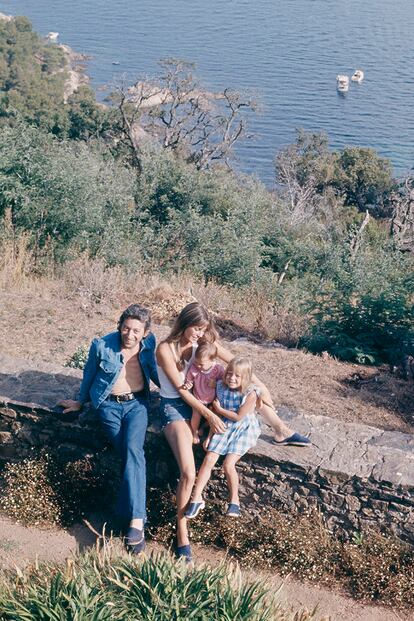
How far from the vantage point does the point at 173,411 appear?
5.62 m

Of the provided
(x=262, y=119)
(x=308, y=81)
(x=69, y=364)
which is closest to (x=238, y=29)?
(x=308, y=81)

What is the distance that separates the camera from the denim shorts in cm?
560

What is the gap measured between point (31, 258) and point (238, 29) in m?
81.9

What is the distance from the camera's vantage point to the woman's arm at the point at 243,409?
17.9 feet

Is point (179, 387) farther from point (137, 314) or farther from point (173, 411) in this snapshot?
point (137, 314)

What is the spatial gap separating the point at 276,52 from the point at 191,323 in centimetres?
8088

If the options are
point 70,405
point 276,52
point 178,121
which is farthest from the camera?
point 276,52

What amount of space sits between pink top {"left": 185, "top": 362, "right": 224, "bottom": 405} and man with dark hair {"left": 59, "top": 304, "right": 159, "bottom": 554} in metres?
0.37

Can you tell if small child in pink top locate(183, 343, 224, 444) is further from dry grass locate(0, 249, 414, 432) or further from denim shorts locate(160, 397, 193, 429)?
dry grass locate(0, 249, 414, 432)

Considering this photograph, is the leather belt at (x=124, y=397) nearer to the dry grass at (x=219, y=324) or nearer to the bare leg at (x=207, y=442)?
the bare leg at (x=207, y=442)

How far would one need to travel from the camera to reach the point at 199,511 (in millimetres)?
5754

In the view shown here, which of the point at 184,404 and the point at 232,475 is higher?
the point at 184,404

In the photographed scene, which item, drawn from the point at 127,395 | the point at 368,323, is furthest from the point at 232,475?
the point at 368,323

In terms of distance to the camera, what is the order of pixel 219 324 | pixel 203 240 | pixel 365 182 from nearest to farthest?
pixel 219 324, pixel 203 240, pixel 365 182
